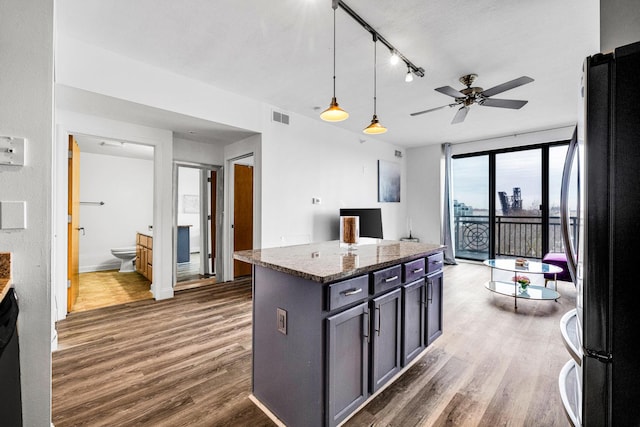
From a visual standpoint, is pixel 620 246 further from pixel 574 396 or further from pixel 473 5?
pixel 473 5

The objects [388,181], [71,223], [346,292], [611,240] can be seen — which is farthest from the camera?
[388,181]

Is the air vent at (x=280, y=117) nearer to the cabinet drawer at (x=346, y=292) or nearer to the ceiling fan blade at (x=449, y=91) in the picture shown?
the ceiling fan blade at (x=449, y=91)

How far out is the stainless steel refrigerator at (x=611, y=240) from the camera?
0.80 metres

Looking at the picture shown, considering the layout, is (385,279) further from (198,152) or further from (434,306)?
(198,152)

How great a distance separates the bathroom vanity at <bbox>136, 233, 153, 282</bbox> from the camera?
4750 mm

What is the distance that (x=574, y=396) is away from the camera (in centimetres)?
109

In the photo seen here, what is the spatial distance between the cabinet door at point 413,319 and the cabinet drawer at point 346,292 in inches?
20.1

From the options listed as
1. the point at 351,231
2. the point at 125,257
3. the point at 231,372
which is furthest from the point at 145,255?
the point at 351,231

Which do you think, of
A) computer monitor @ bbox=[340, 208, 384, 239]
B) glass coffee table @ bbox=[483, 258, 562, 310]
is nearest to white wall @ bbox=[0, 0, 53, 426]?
computer monitor @ bbox=[340, 208, 384, 239]

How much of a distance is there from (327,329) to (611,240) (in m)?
1.14

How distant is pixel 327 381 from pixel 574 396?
1.02 metres

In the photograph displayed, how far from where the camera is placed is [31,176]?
134cm

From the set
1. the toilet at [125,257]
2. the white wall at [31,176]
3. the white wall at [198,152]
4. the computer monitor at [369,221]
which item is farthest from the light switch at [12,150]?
the toilet at [125,257]

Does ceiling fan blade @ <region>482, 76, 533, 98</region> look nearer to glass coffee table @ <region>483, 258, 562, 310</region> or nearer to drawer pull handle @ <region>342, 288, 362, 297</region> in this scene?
glass coffee table @ <region>483, 258, 562, 310</region>
